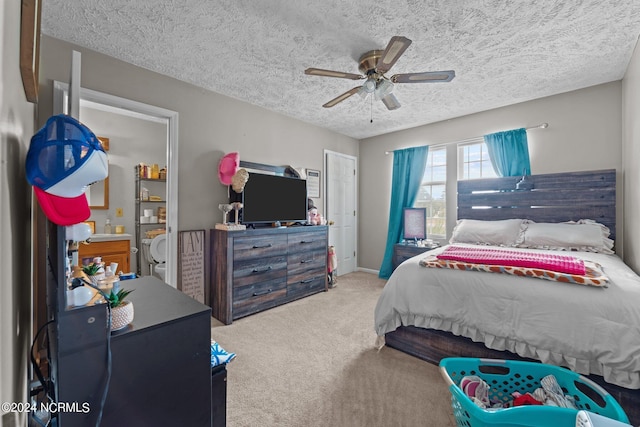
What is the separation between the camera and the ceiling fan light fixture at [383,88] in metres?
2.25

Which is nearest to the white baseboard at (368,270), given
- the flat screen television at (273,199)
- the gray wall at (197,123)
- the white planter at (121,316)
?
the flat screen television at (273,199)

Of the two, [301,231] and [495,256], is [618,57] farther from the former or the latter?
[301,231]

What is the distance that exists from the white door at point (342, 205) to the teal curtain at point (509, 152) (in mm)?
2178

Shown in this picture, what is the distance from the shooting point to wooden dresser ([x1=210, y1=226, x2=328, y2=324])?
2.86 m

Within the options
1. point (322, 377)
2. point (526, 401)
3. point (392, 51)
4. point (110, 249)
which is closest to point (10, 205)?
point (322, 377)

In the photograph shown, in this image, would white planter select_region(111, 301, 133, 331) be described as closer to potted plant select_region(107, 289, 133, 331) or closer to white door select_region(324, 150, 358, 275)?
potted plant select_region(107, 289, 133, 331)

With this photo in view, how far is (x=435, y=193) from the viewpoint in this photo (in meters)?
4.33

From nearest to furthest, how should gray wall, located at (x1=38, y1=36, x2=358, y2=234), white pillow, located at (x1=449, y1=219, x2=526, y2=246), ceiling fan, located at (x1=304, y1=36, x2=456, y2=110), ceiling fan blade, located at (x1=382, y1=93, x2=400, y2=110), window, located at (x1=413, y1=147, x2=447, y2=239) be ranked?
ceiling fan, located at (x1=304, y1=36, x2=456, y2=110)
gray wall, located at (x1=38, y1=36, x2=358, y2=234)
ceiling fan blade, located at (x1=382, y1=93, x2=400, y2=110)
white pillow, located at (x1=449, y1=219, x2=526, y2=246)
window, located at (x1=413, y1=147, x2=447, y2=239)

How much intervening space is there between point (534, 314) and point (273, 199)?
2.70 meters

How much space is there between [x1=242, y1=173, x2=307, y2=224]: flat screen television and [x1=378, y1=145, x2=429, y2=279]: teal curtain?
1.65 meters

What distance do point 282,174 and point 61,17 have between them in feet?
7.87

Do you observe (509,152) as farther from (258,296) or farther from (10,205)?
(10,205)

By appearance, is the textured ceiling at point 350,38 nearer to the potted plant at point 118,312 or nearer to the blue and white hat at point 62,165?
the blue and white hat at point 62,165

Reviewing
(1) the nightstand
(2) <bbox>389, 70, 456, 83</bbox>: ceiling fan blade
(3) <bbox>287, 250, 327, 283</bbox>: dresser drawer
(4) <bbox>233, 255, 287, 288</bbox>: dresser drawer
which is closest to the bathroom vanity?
(4) <bbox>233, 255, 287, 288</bbox>: dresser drawer
